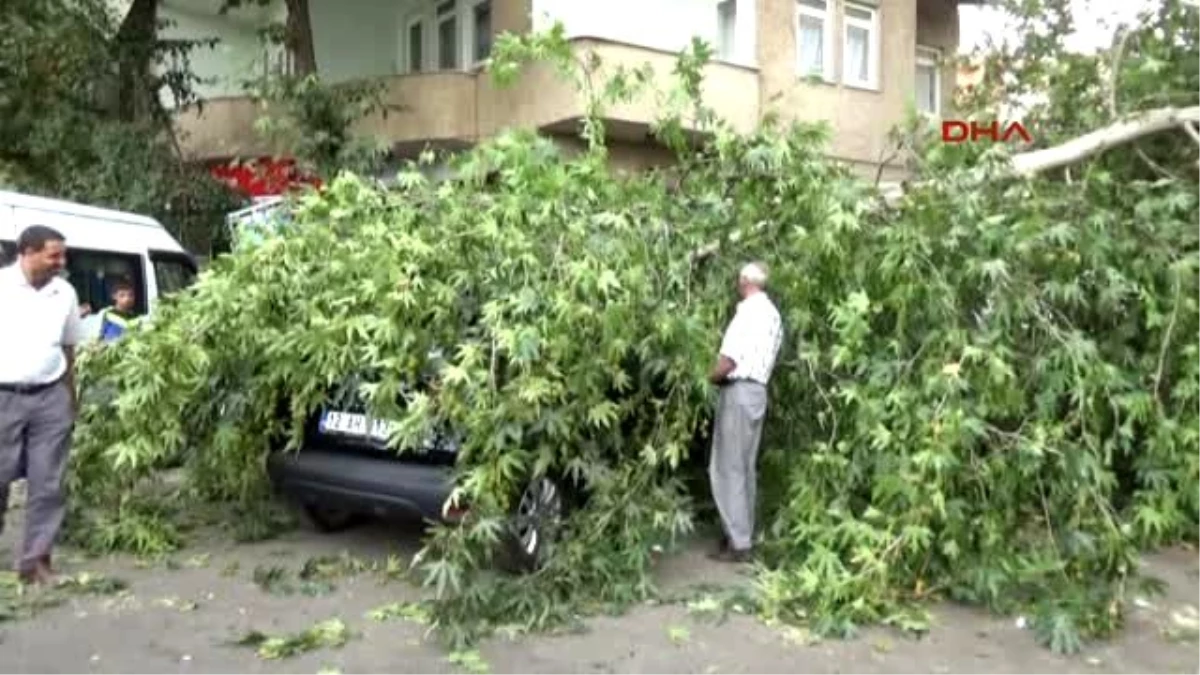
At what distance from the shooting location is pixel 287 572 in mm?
6910

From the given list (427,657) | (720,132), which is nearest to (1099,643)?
(427,657)

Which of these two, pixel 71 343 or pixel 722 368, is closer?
pixel 71 343

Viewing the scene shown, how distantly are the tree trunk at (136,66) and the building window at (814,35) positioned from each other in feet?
28.7

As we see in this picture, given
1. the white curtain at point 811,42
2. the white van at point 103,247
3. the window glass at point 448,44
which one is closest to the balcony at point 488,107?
the white curtain at point 811,42

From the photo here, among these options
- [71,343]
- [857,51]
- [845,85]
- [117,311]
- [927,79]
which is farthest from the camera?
[927,79]

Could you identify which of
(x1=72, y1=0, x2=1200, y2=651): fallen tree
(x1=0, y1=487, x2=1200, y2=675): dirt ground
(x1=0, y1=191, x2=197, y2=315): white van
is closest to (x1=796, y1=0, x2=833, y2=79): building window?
(x1=0, y1=191, x2=197, y2=315): white van

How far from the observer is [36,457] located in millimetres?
6418

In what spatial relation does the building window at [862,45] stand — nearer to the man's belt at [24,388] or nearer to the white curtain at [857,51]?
the white curtain at [857,51]

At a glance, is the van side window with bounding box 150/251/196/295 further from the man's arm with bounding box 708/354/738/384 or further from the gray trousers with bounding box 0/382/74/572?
the man's arm with bounding box 708/354/738/384

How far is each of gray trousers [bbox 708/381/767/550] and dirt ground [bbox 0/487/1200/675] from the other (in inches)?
11.2

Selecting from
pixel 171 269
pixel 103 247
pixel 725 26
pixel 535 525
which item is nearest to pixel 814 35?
pixel 725 26

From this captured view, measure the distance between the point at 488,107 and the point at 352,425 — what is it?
10666mm

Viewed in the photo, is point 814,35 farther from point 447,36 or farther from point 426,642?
point 426,642

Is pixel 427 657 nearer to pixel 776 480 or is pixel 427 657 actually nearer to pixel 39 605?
pixel 39 605
